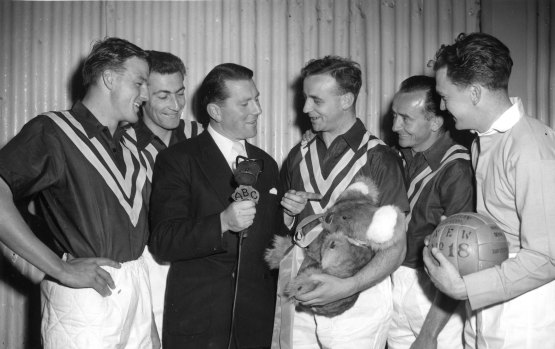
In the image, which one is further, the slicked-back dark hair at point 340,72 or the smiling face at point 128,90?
the slicked-back dark hair at point 340,72

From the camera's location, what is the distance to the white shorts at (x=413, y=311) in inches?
135

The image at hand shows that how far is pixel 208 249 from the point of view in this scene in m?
2.92

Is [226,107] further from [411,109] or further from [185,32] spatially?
[185,32]

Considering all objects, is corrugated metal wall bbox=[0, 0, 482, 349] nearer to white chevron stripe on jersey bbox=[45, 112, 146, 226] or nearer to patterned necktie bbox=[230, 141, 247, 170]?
patterned necktie bbox=[230, 141, 247, 170]

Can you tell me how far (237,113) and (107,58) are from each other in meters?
0.84

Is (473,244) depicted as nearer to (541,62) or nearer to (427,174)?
(427,174)

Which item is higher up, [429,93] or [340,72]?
[340,72]

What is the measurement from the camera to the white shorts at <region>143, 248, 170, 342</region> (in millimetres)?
3619

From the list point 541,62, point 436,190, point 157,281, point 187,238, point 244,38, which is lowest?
point 157,281

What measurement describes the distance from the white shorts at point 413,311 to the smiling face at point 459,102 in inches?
43.7

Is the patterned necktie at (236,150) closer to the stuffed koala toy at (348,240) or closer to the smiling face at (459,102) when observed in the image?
the stuffed koala toy at (348,240)

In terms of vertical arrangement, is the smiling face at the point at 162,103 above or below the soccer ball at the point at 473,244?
above

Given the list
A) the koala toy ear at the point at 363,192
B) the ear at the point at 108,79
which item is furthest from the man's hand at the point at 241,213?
the ear at the point at 108,79

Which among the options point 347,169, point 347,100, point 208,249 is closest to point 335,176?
point 347,169
